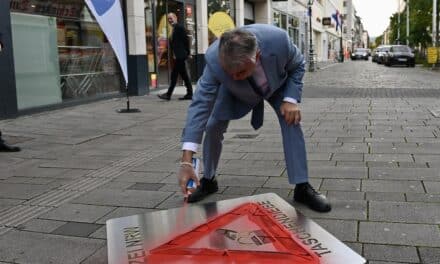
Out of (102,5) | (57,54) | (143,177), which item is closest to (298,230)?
(143,177)

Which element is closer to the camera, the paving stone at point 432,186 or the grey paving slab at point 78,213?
the grey paving slab at point 78,213

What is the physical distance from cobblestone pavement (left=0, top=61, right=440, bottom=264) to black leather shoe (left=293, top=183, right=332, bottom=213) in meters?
0.06

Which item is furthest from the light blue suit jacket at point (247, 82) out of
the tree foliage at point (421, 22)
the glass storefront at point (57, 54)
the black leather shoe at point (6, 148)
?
the tree foliage at point (421, 22)

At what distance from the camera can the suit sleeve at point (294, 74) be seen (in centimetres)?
397

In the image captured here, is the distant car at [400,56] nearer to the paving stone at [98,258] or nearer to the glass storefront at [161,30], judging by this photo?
the glass storefront at [161,30]

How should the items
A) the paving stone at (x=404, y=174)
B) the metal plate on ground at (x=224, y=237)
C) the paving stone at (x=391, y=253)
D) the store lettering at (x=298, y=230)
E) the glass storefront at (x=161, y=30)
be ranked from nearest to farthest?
the metal plate on ground at (x=224, y=237), the store lettering at (x=298, y=230), the paving stone at (x=391, y=253), the paving stone at (x=404, y=174), the glass storefront at (x=161, y=30)

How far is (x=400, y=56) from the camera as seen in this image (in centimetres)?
3581

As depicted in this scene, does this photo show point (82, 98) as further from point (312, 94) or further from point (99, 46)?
point (312, 94)

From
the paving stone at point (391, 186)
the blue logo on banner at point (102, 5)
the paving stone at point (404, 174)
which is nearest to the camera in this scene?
the paving stone at point (391, 186)

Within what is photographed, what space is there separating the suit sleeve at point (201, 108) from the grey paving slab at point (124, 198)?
3.64 feet

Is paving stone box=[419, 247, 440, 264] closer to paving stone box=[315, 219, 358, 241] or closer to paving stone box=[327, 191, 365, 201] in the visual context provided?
paving stone box=[315, 219, 358, 241]

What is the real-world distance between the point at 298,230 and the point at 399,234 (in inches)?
28.1

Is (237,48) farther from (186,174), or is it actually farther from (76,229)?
(76,229)

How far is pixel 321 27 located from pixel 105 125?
171ft
